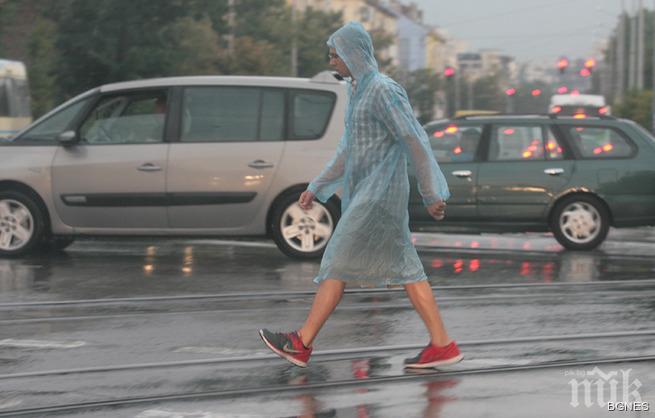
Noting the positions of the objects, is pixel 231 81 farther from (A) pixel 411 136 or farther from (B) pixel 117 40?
(B) pixel 117 40

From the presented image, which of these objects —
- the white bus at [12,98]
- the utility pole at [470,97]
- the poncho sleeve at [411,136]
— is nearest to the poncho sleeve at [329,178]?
the poncho sleeve at [411,136]

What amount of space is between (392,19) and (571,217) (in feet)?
392

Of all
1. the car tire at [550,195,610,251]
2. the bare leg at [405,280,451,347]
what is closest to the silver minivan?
the car tire at [550,195,610,251]

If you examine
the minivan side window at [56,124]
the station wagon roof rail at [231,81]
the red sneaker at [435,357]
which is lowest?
the red sneaker at [435,357]

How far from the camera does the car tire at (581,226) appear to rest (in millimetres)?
12758

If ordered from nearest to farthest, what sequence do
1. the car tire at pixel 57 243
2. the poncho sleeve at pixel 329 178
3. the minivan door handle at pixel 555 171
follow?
the poncho sleeve at pixel 329 178 → the car tire at pixel 57 243 → the minivan door handle at pixel 555 171

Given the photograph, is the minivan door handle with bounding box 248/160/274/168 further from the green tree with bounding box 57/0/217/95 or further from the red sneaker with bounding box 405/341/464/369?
the green tree with bounding box 57/0/217/95

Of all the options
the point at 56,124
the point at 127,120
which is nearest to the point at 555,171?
the point at 127,120

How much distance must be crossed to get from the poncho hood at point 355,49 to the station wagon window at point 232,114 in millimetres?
5473

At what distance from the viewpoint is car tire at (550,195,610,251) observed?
12.8m

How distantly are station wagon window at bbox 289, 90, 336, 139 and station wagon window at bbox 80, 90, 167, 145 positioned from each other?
120 centimetres

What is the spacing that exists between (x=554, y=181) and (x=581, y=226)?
521mm

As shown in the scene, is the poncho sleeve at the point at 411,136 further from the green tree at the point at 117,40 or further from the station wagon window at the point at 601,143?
the green tree at the point at 117,40

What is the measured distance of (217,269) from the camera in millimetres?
11023
